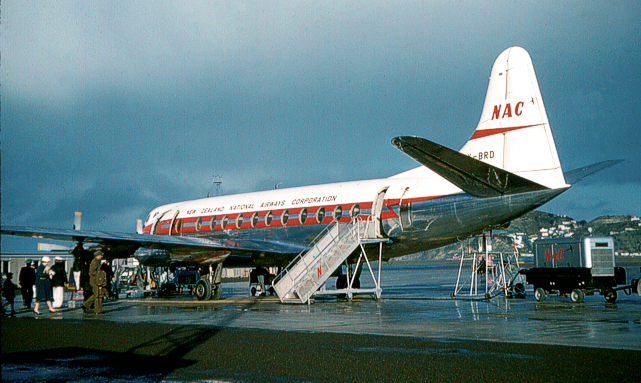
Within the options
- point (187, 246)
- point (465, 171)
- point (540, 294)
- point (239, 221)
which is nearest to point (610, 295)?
point (540, 294)

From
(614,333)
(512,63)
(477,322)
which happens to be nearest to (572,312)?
(477,322)

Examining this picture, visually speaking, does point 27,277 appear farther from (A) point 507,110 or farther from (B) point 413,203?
(A) point 507,110

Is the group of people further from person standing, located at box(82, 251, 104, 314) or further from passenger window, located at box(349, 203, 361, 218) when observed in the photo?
passenger window, located at box(349, 203, 361, 218)

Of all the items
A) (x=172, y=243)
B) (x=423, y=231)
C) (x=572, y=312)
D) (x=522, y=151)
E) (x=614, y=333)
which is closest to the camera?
(x=614, y=333)

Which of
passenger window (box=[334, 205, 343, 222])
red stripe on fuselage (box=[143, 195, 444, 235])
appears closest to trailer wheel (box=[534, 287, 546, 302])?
red stripe on fuselage (box=[143, 195, 444, 235])

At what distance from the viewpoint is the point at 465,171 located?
18000 millimetres

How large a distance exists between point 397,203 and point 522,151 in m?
5.00

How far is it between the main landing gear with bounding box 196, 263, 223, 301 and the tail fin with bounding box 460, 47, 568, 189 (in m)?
11.8

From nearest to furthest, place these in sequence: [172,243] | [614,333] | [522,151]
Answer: [614,333] → [522,151] → [172,243]

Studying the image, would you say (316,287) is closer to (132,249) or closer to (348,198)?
(348,198)

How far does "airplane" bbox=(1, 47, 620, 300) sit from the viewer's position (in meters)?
18.5

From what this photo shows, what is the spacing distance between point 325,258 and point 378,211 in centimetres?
272

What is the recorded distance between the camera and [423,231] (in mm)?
21781

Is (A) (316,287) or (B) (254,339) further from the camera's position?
(A) (316,287)
